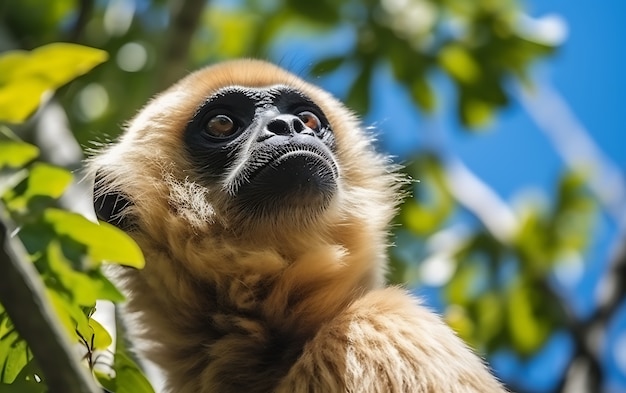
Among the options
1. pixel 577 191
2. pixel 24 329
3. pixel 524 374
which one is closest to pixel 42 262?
pixel 24 329

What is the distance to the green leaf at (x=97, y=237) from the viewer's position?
2.61 m

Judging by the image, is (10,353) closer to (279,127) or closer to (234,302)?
(234,302)

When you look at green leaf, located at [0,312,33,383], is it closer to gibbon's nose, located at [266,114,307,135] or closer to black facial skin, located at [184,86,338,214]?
black facial skin, located at [184,86,338,214]

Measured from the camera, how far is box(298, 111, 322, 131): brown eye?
209 inches

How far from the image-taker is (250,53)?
317 inches

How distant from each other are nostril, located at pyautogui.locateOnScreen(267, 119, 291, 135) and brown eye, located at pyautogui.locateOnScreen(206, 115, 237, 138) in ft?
1.05

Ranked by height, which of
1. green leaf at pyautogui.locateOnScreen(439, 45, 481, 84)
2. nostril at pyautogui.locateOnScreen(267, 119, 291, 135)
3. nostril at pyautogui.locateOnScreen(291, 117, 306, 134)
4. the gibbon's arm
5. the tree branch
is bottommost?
the gibbon's arm

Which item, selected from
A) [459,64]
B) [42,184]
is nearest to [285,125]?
[42,184]

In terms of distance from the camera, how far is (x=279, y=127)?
191 inches

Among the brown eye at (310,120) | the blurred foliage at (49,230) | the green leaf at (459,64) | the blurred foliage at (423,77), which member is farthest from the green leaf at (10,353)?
the green leaf at (459,64)

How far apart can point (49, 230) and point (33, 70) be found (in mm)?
512

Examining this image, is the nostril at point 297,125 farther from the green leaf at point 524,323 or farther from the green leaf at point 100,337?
the green leaf at point 524,323

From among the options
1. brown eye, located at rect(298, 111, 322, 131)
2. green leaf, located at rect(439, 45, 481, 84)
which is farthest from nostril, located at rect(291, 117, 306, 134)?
green leaf, located at rect(439, 45, 481, 84)

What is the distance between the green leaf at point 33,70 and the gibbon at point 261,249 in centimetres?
189
